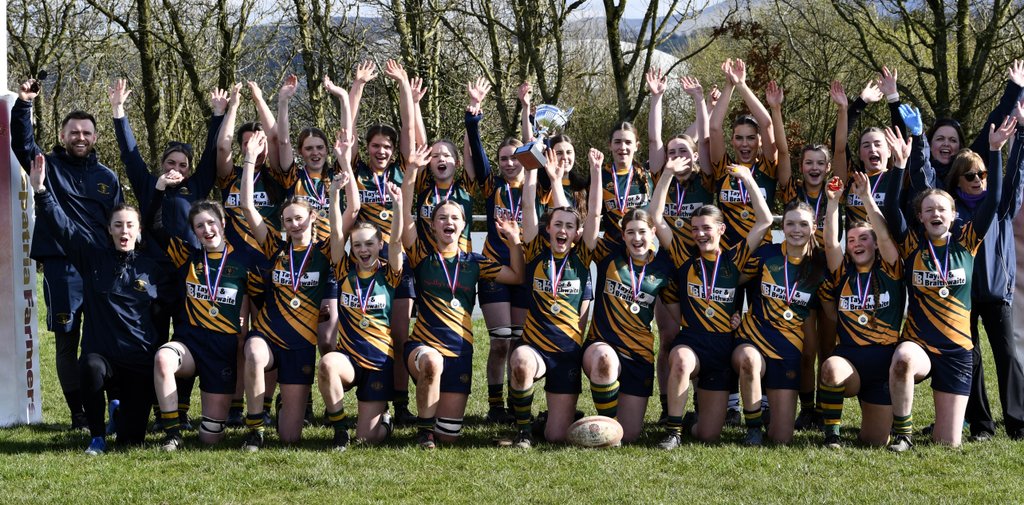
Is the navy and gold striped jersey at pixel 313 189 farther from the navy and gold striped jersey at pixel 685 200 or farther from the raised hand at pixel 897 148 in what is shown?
the raised hand at pixel 897 148

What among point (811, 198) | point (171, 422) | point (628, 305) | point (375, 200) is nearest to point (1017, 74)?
point (811, 198)

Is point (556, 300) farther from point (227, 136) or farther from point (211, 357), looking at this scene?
point (227, 136)

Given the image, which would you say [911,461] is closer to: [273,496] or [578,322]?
[578,322]

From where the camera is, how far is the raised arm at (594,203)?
6246 millimetres

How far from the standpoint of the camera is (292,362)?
628 centimetres

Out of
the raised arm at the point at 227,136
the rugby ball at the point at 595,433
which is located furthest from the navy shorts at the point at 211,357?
the rugby ball at the point at 595,433

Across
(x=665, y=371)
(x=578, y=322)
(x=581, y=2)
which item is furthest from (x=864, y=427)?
(x=581, y=2)

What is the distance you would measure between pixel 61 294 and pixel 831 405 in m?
4.93

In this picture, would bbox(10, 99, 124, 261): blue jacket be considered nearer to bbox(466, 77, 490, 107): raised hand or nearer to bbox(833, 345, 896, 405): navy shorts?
bbox(466, 77, 490, 107): raised hand

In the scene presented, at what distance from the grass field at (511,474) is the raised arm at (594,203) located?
1286 mm

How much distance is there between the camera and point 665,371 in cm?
707

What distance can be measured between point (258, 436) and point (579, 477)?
78.6 inches

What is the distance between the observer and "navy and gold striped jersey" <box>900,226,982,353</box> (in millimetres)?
6055

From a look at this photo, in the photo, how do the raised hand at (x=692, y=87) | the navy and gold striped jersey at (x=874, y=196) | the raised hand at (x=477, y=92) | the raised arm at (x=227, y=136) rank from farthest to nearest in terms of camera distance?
the raised hand at (x=692, y=87)
the raised hand at (x=477, y=92)
the raised arm at (x=227, y=136)
the navy and gold striped jersey at (x=874, y=196)
